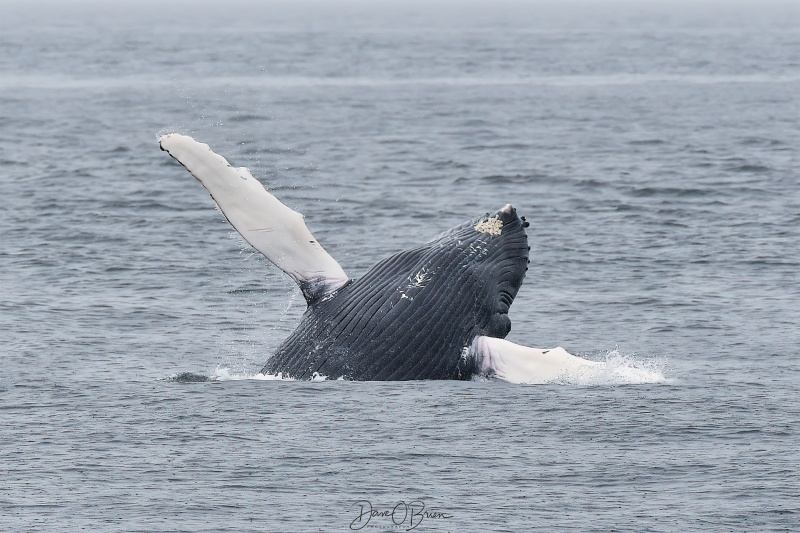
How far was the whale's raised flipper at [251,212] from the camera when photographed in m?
15.3

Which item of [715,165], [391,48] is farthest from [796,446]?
[391,48]

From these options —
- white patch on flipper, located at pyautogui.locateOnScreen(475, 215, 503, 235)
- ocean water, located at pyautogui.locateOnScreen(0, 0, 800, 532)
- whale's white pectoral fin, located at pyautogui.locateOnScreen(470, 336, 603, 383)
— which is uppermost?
white patch on flipper, located at pyautogui.locateOnScreen(475, 215, 503, 235)

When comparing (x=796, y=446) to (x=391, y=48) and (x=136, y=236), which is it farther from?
(x=391, y=48)

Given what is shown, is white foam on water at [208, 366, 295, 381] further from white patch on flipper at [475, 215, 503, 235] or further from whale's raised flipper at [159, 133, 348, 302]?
white patch on flipper at [475, 215, 503, 235]

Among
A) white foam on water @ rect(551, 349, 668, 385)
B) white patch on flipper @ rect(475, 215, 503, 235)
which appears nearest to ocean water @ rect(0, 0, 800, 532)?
white foam on water @ rect(551, 349, 668, 385)

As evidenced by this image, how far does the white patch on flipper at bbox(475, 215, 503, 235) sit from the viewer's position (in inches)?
623

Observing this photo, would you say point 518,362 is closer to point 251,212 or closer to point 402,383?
point 402,383

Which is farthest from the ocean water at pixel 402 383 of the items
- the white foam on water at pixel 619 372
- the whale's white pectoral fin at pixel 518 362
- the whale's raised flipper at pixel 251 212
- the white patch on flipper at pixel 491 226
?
the white patch on flipper at pixel 491 226

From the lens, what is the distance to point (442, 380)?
15039 mm

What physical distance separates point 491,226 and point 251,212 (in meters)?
2.50

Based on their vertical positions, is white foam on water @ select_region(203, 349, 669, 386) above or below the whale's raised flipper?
below

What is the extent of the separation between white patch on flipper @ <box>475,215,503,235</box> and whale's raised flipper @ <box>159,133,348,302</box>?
173cm

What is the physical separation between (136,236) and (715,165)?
1423 centimetres

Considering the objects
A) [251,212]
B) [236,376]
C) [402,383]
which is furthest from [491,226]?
[236,376]
